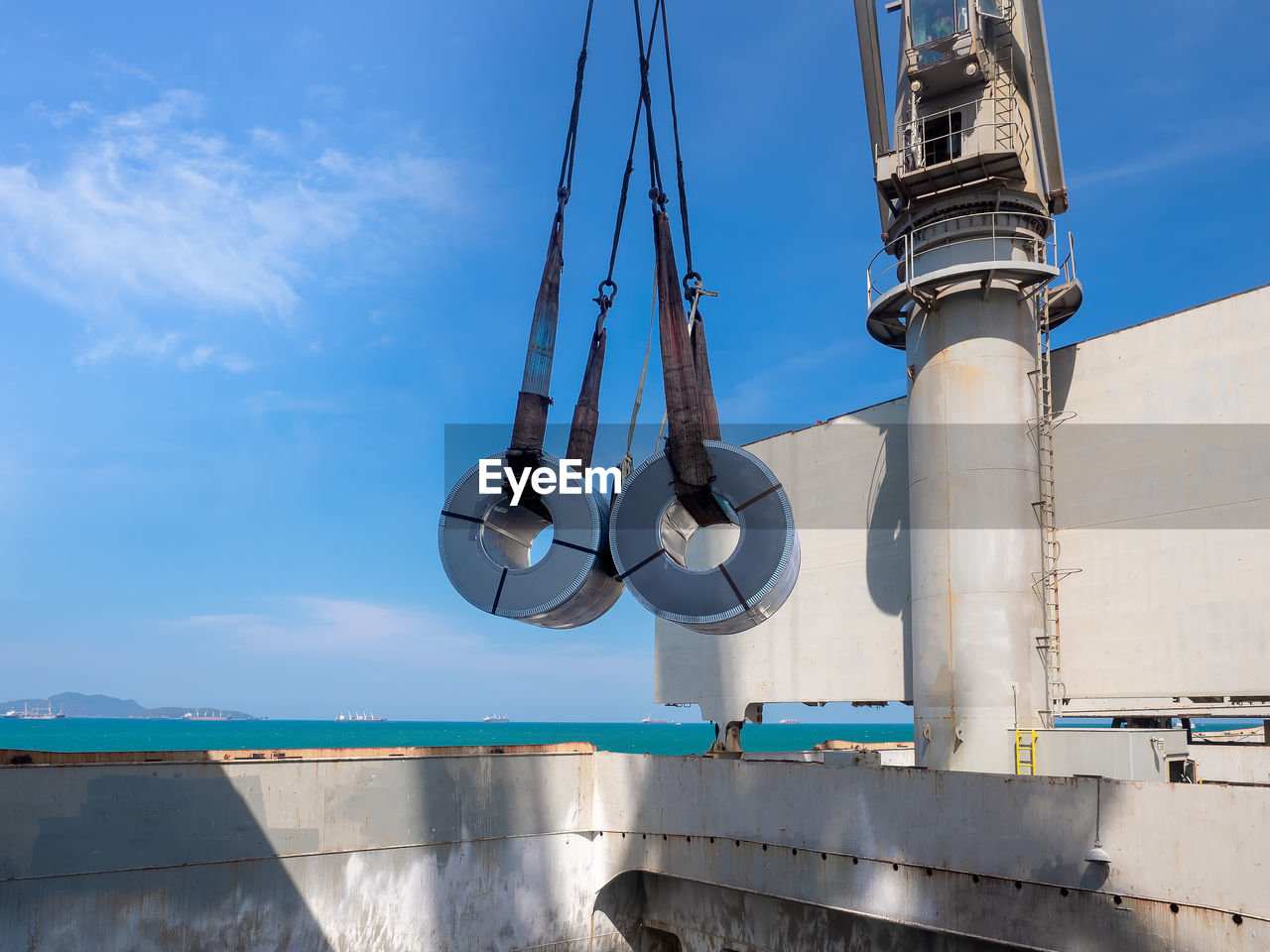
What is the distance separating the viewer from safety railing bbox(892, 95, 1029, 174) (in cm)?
1731

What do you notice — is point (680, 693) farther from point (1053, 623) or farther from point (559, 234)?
point (559, 234)

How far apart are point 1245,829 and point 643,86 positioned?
1099cm

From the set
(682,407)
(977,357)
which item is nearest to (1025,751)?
(977,357)

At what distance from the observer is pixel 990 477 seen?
55.7 feet

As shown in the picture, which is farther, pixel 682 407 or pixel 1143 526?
pixel 1143 526

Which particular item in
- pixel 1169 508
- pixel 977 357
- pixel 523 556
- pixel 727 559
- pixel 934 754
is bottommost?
pixel 934 754

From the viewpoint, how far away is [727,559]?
11336 mm

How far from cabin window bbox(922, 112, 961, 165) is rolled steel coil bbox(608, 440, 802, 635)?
9845mm

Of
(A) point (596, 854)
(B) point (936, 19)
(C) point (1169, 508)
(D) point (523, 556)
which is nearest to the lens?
(D) point (523, 556)

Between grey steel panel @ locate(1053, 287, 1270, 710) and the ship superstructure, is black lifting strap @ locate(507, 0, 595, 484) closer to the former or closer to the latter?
the ship superstructure

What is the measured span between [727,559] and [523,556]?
2.82 metres

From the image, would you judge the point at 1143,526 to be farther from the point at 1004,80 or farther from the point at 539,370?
the point at 539,370

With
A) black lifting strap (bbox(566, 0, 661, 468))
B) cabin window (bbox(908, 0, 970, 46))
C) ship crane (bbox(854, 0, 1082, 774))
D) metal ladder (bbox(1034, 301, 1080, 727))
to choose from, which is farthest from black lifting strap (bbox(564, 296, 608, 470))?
cabin window (bbox(908, 0, 970, 46))

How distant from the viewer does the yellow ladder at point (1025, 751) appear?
50.7 feet
